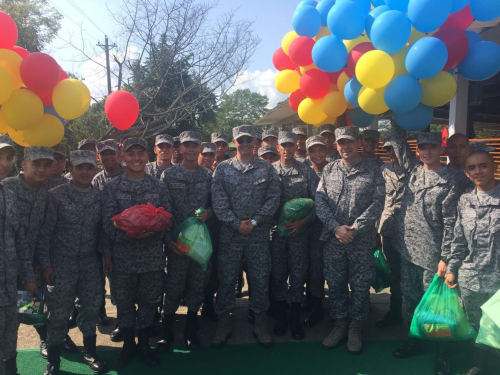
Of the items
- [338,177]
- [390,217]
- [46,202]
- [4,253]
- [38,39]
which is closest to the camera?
[4,253]

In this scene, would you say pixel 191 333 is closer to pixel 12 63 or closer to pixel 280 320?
pixel 280 320

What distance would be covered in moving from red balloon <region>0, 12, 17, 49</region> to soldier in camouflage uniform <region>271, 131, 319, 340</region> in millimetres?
2570

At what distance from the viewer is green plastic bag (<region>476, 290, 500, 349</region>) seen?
7.66ft

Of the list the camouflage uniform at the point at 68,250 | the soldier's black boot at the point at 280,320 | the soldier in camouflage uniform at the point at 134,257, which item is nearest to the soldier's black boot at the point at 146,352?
the soldier in camouflage uniform at the point at 134,257

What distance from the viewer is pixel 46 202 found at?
9.46 feet

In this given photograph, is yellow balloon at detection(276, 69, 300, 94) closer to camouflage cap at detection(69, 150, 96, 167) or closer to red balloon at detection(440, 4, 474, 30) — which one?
red balloon at detection(440, 4, 474, 30)

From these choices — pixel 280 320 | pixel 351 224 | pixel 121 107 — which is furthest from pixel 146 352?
pixel 121 107

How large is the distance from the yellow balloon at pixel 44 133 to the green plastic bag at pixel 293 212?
2.11 m

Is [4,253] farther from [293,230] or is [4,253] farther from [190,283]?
[293,230]

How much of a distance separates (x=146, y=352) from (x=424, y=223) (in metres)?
2.70

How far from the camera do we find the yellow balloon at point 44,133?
2.90 meters

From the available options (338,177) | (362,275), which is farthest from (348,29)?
(362,275)

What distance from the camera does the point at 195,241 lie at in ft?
10.6

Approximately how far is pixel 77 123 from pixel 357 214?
10.9 m
